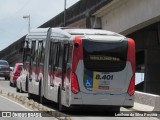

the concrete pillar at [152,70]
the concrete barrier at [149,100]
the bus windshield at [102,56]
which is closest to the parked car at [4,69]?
the concrete pillar at [152,70]

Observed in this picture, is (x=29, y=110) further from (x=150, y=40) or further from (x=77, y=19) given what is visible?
(x=77, y=19)

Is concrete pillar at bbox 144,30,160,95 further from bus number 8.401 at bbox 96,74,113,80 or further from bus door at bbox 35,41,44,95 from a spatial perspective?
bus number 8.401 at bbox 96,74,113,80

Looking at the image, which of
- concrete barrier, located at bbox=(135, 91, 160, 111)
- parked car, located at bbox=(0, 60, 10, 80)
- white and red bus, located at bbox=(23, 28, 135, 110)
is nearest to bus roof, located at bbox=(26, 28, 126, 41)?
white and red bus, located at bbox=(23, 28, 135, 110)

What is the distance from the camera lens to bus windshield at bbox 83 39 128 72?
20.8 meters

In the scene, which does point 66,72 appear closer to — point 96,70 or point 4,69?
point 96,70

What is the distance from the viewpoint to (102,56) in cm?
2086

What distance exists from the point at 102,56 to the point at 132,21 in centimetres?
1381

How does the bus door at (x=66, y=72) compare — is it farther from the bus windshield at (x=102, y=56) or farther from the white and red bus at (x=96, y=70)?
the bus windshield at (x=102, y=56)

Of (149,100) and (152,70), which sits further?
(152,70)

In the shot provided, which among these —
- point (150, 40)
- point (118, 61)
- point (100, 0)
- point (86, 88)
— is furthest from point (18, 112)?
point (150, 40)

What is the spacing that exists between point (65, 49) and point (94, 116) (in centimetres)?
276

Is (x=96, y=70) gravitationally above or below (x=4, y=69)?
above

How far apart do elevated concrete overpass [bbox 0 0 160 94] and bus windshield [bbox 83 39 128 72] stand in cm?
980

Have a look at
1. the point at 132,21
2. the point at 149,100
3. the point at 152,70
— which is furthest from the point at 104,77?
the point at 152,70
